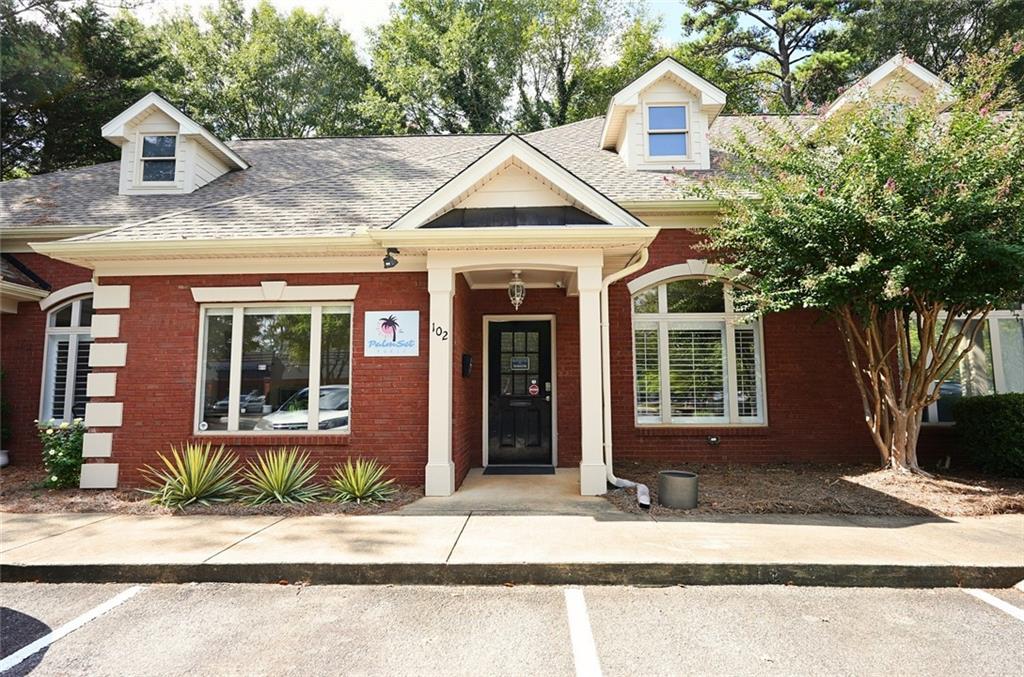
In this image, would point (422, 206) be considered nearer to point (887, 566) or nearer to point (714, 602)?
point (714, 602)

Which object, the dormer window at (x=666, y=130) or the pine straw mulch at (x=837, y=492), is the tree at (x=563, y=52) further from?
the pine straw mulch at (x=837, y=492)

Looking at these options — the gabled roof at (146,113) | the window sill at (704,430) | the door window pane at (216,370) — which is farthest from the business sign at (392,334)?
the gabled roof at (146,113)

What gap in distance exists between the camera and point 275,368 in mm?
7758

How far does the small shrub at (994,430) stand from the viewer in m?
7.90

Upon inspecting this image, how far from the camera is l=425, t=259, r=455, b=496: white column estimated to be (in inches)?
279

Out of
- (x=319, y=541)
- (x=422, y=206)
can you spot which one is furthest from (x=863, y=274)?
(x=319, y=541)

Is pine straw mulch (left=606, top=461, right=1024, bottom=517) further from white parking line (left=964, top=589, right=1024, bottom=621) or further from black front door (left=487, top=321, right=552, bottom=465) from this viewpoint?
white parking line (left=964, top=589, right=1024, bottom=621)

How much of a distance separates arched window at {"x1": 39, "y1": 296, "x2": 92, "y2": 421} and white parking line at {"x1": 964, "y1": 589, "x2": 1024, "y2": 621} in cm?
1238

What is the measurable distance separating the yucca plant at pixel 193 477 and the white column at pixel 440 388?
2.59 m

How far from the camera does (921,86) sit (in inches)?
405

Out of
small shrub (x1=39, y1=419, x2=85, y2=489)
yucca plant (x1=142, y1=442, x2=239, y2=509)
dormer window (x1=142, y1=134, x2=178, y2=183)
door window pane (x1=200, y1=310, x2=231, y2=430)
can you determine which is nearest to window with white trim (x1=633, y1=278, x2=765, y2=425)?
yucca plant (x1=142, y1=442, x2=239, y2=509)

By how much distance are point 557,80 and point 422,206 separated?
72.6ft

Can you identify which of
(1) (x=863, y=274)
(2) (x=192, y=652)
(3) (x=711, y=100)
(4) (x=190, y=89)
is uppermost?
(4) (x=190, y=89)

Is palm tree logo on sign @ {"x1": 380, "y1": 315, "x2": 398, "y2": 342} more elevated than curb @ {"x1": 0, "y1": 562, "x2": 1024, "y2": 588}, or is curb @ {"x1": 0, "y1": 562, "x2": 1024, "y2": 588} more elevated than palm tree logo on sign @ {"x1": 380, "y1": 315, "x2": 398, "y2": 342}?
palm tree logo on sign @ {"x1": 380, "y1": 315, "x2": 398, "y2": 342}
